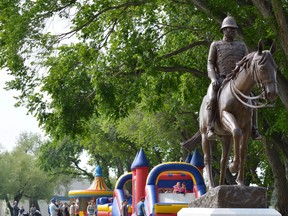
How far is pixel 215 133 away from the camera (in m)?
13.8

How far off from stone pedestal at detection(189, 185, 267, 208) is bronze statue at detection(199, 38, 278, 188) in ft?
1.46

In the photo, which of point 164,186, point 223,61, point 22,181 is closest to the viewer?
point 223,61

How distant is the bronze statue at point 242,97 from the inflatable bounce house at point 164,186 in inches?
668

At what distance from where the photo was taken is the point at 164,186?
3612cm

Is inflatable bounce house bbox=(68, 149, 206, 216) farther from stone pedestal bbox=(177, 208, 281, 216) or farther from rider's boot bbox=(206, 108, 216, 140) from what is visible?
stone pedestal bbox=(177, 208, 281, 216)

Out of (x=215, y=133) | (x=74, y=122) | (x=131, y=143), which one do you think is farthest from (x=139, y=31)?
(x=131, y=143)

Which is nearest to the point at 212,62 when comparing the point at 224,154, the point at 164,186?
the point at 224,154

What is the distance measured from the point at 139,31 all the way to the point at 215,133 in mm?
17264

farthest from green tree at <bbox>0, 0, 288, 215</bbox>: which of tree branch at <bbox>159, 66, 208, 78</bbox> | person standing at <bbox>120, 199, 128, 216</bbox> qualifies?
person standing at <bbox>120, 199, 128, 216</bbox>

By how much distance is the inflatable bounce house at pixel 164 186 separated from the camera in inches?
1199

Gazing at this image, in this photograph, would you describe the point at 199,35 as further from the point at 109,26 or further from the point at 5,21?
the point at 5,21

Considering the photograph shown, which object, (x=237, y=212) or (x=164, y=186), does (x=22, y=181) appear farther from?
(x=237, y=212)

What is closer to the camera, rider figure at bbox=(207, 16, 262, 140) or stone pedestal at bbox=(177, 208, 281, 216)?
stone pedestal at bbox=(177, 208, 281, 216)

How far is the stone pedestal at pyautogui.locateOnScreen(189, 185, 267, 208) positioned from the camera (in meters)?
12.5
